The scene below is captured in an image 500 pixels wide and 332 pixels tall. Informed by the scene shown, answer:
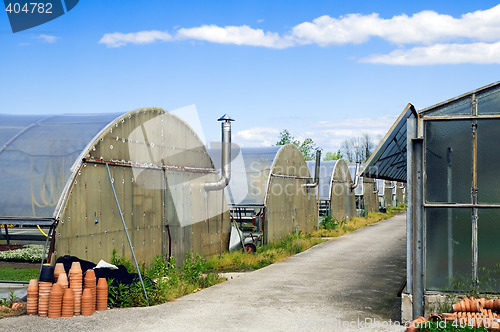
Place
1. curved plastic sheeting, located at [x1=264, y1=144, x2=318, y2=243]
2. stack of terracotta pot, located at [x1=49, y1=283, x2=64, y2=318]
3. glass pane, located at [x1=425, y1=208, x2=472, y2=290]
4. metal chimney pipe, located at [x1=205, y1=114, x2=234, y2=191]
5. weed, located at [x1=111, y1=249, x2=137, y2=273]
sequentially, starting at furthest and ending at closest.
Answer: curved plastic sheeting, located at [x1=264, y1=144, x2=318, y2=243], metal chimney pipe, located at [x1=205, y1=114, x2=234, y2=191], weed, located at [x1=111, y1=249, x2=137, y2=273], stack of terracotta pot, located at [x1=49, y1=283, x2=64, y2=318], glass pane, located at [x1=425, y1=208, x2=472, y2=290]

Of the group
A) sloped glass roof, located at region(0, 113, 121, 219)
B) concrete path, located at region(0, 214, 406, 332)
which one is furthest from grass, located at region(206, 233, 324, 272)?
sloped glass roof, located at region(0, 113, 121, 219)

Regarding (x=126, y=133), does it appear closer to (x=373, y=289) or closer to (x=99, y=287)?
(x=99, y=287)

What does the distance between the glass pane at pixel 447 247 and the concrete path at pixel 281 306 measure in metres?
1.15

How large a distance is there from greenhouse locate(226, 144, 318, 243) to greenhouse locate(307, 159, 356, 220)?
591 centimetres

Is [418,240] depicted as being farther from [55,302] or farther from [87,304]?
[55,302]

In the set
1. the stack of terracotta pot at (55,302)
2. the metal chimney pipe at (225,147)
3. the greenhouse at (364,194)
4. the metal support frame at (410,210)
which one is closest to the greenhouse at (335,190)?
the greenhouse at (364,194)

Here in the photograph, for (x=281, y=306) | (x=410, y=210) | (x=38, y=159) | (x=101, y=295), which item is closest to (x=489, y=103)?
(x=410, y=210)

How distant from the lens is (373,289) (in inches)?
543

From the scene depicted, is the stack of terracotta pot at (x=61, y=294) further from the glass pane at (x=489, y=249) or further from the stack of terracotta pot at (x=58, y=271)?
the glass pane at (x=489, y=249)

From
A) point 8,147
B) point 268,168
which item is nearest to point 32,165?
point 8,147

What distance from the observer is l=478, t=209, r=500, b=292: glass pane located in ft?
32.6

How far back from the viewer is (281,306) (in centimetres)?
1175

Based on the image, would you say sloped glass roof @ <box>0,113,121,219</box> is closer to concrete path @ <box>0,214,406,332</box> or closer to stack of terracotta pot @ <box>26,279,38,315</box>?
stack of terracotta pot @ <box>26,279,38,315</box>

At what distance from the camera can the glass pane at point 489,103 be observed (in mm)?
10125
